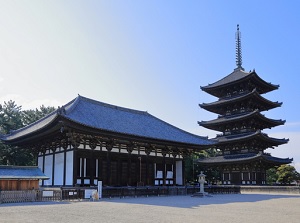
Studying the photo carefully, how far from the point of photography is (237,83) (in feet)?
149

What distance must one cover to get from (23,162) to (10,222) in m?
29.4

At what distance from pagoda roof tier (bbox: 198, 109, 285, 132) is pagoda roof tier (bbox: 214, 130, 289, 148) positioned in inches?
73.9

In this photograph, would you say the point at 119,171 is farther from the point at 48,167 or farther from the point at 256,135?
the point at 256,135

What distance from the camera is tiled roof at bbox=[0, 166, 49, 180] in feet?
68.4

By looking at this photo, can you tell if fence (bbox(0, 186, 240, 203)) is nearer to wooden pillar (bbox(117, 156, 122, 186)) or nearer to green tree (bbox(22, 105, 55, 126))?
wooden pillar (bbox(117, 156, 122, 186))

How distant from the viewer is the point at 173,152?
108 feet

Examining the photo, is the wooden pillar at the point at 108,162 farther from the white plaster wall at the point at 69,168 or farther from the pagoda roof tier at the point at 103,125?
the white plaster wall at the point at 69,168

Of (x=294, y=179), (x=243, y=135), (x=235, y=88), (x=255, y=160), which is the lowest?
(x=294, y=179)

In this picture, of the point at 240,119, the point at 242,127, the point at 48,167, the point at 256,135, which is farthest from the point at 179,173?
the point at 242,127

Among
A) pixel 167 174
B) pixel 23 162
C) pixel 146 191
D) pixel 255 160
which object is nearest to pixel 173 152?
pixel 167 174

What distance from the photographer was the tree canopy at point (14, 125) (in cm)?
3691

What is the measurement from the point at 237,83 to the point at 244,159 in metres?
11.5

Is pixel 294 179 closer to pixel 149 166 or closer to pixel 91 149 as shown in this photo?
pixel 149 166

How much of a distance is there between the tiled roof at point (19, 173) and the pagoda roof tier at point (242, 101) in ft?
97.7
